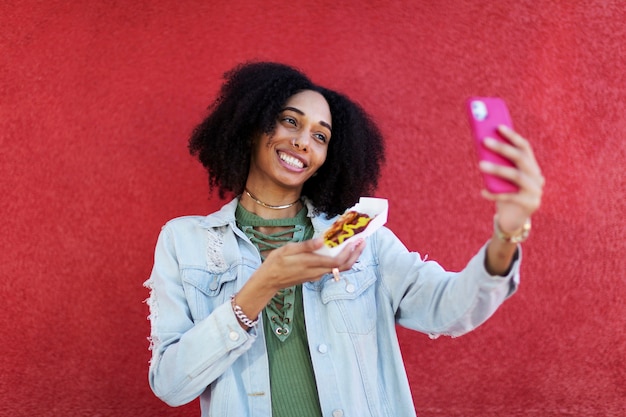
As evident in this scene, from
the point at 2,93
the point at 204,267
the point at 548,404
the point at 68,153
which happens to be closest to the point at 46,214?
the point at 68,153

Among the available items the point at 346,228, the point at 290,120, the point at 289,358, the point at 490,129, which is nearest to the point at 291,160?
the point at 290,120

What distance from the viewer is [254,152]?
1844 millimetres

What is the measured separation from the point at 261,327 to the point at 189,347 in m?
0.20

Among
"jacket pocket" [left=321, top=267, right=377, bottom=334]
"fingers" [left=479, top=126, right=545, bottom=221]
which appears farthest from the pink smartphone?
"jacket pocket" [left=321, top=267, right=377, bottom=334]

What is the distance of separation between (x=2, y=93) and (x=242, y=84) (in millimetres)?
832

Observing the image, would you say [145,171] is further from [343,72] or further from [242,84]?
[343,72]

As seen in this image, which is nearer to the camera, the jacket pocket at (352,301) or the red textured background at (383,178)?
the jacket pocket at (352,301)

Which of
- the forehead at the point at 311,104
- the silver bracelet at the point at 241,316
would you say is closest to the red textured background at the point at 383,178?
the forehead at the point at 311,104

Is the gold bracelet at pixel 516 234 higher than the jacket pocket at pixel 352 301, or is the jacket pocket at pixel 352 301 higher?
the gold bracelet at pixel 516 234

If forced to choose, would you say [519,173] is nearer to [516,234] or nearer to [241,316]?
[516,234]

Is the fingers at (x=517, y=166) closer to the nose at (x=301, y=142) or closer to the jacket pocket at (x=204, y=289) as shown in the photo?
the nose at (x=301, y=142)

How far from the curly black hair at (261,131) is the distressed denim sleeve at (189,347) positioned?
448 mm

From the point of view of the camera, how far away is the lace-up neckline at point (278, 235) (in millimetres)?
1617

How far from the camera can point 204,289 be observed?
1631 millimetres
